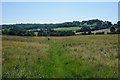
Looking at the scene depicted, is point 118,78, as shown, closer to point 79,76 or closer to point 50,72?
point 79,76

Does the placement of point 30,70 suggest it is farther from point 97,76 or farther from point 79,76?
point 97,76

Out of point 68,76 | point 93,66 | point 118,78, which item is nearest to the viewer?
point 118,78

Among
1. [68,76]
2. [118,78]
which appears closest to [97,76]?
[118,78]

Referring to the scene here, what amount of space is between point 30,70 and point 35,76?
106 centimetres

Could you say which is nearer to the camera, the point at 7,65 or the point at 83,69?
the point at 83,69

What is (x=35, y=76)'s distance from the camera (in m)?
7.01

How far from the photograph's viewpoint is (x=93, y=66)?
27.7ft

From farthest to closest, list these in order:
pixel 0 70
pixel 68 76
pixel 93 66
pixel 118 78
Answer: pixel 93 66 → pixel 0 70 → pixel 68 76 → pixel 118 78

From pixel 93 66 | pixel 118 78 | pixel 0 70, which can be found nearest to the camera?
pixel 118 78

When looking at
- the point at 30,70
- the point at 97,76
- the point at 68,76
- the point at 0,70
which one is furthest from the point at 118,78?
the point at 0,70

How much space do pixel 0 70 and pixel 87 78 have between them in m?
5.87

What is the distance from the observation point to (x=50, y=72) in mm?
7738

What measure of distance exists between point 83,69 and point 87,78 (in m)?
1.35

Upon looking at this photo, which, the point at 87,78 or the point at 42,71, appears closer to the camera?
the point at 87,78
